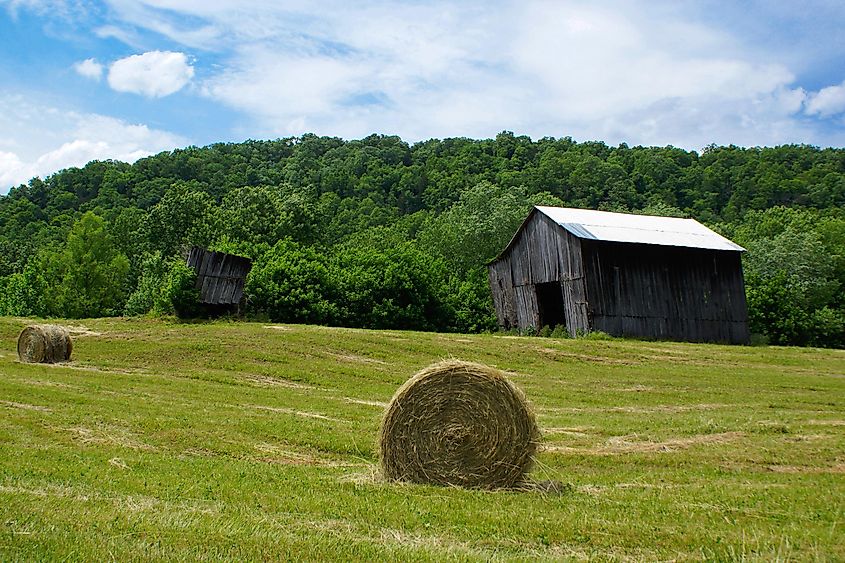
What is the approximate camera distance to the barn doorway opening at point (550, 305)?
144ft

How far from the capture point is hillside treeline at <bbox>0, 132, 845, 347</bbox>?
44.2 metres

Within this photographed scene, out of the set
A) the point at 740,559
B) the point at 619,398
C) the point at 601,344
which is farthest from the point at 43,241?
the point at 740,559

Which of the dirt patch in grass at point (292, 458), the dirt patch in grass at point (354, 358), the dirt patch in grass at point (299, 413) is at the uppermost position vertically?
the dirt patch in grass at point (354, 358)

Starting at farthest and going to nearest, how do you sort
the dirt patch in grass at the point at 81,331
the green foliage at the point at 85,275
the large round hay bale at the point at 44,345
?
the green foliage at the point at 85,275 → the dirt patch in grass at the point at 81,331 → the large round hay bale at the point at 44,345

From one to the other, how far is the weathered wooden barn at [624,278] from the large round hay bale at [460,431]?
28089 mm

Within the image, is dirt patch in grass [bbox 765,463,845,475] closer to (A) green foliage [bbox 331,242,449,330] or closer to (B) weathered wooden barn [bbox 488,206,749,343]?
(B) weathered wooden barn [bbox 488,206,749,343]

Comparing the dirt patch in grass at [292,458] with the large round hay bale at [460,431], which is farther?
the dirt patch in grass at [292,458]

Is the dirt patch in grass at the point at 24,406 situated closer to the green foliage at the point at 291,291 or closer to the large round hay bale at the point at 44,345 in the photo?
the large round hay bale at the point at 44,345

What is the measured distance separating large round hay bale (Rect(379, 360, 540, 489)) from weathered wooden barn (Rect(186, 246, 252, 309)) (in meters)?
27.5

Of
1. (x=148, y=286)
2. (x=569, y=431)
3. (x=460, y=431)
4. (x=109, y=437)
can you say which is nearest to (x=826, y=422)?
(x=569, y=431)

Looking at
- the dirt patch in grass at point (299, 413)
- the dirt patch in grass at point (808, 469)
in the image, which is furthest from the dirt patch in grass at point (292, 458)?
the dirt patch in grass at point (808, 469)

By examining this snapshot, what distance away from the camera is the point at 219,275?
3881 cm

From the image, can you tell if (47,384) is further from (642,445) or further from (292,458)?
(642,445)

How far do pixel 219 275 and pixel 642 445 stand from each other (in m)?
27.8
